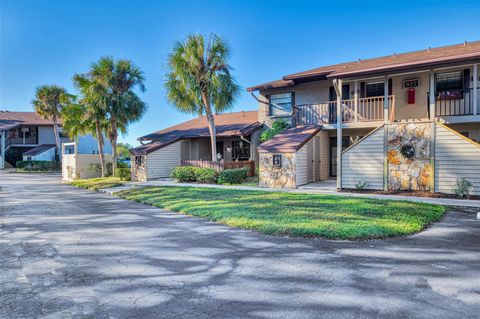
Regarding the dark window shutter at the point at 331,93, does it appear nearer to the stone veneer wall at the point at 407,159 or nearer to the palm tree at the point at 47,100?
the stone veneer wall at the point at 407,159

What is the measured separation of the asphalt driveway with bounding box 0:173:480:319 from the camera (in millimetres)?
3406

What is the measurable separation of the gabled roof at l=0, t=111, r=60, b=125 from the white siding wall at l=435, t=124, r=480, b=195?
147 feet

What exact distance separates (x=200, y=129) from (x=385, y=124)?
1376cm

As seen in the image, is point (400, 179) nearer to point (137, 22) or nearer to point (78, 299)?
point (78, 299)

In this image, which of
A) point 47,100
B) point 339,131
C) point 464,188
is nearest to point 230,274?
point 464,188

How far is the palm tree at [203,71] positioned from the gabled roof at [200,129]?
2439 mm

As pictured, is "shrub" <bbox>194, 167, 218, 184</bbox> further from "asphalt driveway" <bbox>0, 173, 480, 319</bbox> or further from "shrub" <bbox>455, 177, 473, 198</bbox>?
"shrub" <bbox>455, 177, 473, 198</bbox>

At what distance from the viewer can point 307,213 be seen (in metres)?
8.42

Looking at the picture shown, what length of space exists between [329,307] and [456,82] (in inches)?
586

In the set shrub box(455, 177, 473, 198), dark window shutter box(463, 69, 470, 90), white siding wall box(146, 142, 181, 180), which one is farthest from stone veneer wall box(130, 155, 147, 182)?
dark window shutter box(463, 69, 470, 90)

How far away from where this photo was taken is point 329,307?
135 inches

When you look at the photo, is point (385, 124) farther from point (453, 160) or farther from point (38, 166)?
point (38, 166)

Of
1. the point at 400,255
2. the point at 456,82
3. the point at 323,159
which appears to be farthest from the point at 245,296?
the point at 456,82

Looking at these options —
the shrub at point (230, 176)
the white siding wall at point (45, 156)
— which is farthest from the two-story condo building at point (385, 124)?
the white siding wall at point (45, 156)
